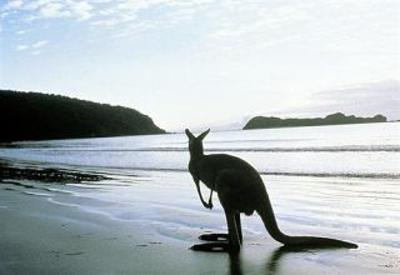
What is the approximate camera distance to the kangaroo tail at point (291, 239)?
20.0ft

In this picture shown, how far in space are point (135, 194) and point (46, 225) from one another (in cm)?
485

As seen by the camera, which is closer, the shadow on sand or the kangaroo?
the shadow on sand

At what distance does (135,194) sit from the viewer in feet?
42.4

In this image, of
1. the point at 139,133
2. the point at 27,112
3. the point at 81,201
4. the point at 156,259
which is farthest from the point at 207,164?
the point at 139,133

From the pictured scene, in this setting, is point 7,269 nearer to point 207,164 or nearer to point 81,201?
point 207,164

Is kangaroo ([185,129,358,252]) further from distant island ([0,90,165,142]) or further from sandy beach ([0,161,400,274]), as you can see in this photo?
distant island ([0,90,165,142])

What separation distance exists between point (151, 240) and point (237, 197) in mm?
1454

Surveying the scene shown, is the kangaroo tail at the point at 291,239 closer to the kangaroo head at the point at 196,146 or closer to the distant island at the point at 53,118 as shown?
the kangaroo head at the point at 196,146

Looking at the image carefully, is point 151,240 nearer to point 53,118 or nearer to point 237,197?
point 237,197

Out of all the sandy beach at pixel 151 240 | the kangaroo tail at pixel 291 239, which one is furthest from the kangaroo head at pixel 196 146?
the sandy beach at pixel 151 240

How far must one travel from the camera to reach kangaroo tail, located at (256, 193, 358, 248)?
6109mm

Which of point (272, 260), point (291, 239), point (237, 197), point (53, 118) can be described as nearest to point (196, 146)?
point (237, 197)

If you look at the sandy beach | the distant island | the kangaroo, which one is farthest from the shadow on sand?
the distant island

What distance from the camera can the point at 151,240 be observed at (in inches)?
269
